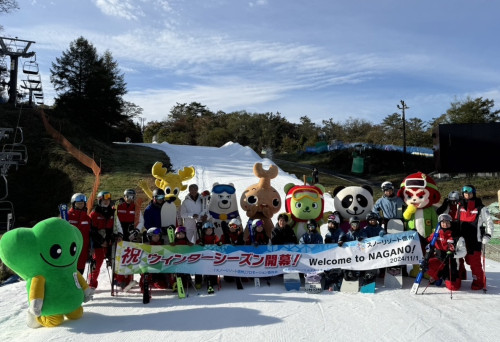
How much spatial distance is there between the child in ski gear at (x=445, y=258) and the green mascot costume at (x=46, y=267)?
5.35m

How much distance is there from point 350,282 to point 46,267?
14.5 feet

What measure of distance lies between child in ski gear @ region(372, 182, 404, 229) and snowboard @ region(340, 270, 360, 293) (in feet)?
3.86

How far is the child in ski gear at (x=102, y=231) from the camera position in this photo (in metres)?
6.34

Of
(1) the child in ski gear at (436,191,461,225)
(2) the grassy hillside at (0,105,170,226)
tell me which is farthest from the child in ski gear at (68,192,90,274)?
(2) the grassy hillside at (0,105,170,226)

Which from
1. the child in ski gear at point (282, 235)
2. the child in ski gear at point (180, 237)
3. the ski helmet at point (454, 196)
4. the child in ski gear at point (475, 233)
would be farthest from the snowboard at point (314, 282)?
the ski helmet at point (454, 196)

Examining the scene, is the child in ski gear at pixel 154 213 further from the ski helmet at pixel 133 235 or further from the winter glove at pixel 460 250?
the winter glove at pixel 460 250

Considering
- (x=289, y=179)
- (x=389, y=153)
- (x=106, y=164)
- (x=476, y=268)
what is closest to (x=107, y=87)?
(x=106, y=164)

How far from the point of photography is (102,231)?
652 centimetres

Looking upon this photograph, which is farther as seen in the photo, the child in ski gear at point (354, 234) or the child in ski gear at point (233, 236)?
the child in ski gear at point (233, 236)

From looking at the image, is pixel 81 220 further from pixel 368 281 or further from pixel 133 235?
pixel 368 281

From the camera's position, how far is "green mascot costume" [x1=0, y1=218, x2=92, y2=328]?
4.66 m

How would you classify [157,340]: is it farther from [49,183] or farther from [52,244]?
[49,183]

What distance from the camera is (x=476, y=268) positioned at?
20.1 feet

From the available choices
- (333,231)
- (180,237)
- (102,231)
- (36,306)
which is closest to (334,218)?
(333,231)
